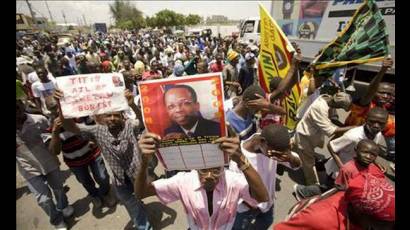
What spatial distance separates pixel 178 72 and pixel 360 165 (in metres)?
4.61

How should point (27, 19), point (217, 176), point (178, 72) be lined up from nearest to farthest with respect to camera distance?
1. point (217, 176)
2. point (178, 72)
3. point (27, 19)

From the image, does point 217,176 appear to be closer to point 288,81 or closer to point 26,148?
point 288,81

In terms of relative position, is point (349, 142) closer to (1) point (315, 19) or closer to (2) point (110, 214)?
(2) point (110, 214)

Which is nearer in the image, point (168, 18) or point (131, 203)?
point (131, 203)

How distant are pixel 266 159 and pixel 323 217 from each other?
2.16 feet

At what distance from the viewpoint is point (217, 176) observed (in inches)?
64.0

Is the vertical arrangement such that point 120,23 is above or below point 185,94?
above

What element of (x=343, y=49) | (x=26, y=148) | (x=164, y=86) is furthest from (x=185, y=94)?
(x=343, y=49)

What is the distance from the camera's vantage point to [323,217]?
1.51 metres

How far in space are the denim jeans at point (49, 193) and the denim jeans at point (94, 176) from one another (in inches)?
10.3

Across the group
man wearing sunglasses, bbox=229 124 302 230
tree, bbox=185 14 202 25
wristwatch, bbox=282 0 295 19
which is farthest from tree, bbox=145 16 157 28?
man wearing sunglasses, bbox=229 124 302 230

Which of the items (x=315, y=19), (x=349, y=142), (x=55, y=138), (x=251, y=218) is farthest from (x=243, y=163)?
(x=315, y=19)

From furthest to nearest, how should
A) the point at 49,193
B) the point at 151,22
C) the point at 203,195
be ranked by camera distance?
the point at 151,22
the point at 49,193
the point at 203,195

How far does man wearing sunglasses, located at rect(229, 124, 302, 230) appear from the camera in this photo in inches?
71.6
